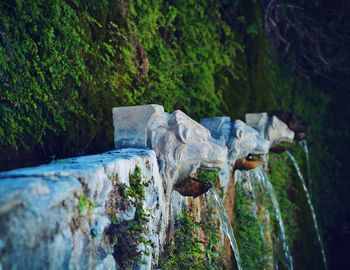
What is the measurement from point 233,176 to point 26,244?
443 cm

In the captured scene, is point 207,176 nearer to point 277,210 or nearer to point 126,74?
point 126,74

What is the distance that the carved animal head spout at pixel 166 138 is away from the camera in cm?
402

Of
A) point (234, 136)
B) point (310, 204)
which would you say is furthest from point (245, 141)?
point (310, 204)

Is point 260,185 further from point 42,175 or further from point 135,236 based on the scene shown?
point 42,175

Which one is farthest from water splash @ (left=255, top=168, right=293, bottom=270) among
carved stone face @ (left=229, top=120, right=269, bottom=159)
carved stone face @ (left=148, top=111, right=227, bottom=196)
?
carved stone face @ (left=148, top=111, right=227, bottom=196)

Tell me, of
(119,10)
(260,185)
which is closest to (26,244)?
(119,10)

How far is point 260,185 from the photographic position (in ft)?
23.5

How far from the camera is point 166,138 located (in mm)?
4023

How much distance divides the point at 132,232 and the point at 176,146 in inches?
41.2

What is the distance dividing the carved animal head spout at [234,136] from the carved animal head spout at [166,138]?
1512mm

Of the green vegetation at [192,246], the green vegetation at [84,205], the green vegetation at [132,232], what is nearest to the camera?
the green vegetation at [84,205]

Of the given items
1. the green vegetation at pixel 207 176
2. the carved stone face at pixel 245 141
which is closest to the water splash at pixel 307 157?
the carved stone face at pixel 245 141

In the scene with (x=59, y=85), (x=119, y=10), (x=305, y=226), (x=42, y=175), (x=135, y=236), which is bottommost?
(x=305, y=226)

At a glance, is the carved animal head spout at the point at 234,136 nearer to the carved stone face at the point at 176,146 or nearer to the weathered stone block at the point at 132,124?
the carved stone face at the point at 176,146
